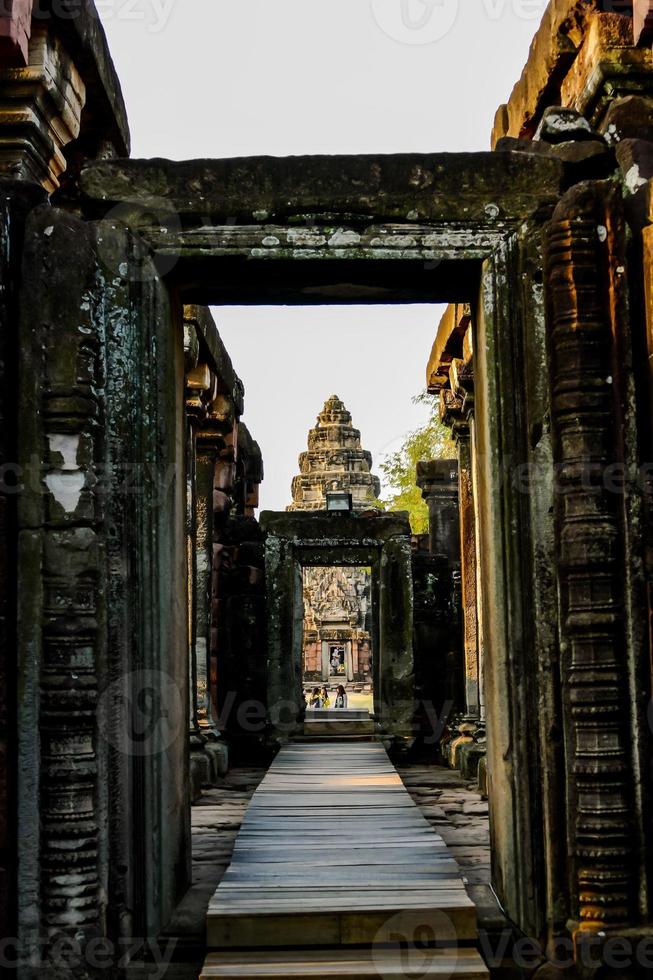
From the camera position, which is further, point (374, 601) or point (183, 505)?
point (374, 601)

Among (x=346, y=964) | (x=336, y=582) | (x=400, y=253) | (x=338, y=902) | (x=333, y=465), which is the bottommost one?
(x=346, y=964)

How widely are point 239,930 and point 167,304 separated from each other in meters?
2.44

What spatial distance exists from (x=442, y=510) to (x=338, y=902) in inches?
294

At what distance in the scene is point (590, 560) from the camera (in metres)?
3.68

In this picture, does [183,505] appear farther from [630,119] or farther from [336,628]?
[336,628]

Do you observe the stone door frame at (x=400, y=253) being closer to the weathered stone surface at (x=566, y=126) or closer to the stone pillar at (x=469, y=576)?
the weathered stone surface at (x=566, y=126)

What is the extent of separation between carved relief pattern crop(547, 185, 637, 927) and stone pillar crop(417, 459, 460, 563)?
23.7 ft

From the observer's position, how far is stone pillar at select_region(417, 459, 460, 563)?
436 inches

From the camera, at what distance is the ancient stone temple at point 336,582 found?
91.5 feet

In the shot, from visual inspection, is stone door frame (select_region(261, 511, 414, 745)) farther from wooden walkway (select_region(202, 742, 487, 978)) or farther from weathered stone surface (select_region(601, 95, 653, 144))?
weathered stone surface (select_region(601, 95, 653, 144))

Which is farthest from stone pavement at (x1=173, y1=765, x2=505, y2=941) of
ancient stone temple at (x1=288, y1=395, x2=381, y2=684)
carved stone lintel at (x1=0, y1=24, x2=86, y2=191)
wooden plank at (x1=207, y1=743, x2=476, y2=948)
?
ancient stone temple at (x1=288, y1=395, x2=381, y2=684)

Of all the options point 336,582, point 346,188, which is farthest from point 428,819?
point 336,582

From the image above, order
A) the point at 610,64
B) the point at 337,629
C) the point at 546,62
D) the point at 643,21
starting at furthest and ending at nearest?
the point at 337,629, the point at 546,62, the point at 610,64, the point at 643,21

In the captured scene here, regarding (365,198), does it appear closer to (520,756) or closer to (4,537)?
(4,537)
